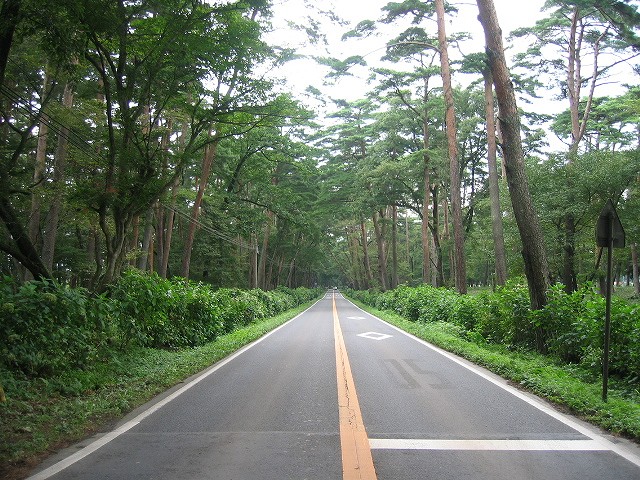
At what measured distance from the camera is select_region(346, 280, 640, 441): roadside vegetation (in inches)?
235

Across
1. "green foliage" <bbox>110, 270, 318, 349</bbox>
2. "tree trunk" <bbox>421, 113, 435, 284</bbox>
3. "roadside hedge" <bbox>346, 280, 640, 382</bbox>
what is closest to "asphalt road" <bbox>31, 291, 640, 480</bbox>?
"roadside hedge" <bbox>346, 280, 640, 382</bbox>

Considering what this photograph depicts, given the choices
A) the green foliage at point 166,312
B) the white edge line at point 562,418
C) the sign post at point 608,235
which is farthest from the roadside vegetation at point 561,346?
the green foliage at point 166,312

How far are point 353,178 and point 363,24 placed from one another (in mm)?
14956

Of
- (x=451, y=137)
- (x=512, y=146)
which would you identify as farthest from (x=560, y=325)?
(x=451, y=137)

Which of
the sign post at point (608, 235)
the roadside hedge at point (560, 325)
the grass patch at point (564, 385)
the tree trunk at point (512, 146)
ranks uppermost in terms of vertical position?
the tree trunk at point (512, 146)

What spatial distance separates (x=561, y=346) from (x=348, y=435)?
5.81 metres

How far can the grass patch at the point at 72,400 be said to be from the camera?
436 cm

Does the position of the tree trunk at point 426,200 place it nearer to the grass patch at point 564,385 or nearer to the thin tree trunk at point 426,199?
the thin tree trunk at point 426,199

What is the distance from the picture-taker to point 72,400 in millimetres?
6074

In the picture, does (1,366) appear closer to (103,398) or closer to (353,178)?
(103,398)

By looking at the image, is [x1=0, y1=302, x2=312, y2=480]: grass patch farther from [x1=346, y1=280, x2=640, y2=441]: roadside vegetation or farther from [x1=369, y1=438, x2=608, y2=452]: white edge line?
[x1=346, y1=280, x2=640, y2=441]: roadside vegetation

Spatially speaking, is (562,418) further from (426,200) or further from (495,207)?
(426,200)

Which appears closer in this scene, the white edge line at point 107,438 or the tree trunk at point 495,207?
the white edge line at point 107,438

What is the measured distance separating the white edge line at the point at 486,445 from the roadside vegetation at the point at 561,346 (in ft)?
2.30
